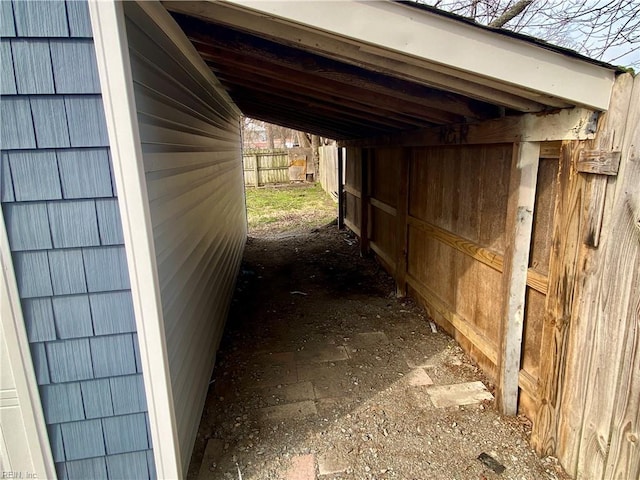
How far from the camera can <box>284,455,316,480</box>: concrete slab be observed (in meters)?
2.15

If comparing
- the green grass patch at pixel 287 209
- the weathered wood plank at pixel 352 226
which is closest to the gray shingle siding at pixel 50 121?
the weathered wood plank at pixel 352 226

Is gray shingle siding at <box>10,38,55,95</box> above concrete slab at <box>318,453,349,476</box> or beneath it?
above

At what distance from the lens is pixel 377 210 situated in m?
5.94

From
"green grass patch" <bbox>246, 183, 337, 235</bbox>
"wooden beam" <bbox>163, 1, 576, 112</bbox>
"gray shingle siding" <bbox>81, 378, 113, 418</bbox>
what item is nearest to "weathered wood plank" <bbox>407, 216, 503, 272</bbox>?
"wooden beam" <bbox>163, 1, 576, 112</bbox>

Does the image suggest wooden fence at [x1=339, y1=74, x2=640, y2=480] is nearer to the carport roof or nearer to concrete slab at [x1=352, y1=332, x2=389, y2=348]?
the carport roof

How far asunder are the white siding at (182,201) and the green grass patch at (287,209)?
5.26 m

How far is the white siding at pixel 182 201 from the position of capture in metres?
1.94

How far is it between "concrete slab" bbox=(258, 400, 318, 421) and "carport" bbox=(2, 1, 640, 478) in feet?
1.53

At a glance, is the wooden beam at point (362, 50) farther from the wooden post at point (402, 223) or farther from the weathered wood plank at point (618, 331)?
the wooden post at point (402, 223)

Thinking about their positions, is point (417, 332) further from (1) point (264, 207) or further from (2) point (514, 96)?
(1) point (264, 207)

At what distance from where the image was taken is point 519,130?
2287mm

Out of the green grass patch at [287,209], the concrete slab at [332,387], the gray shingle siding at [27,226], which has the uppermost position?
the gray shingle siding at [27,226]

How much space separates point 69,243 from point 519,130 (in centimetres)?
243

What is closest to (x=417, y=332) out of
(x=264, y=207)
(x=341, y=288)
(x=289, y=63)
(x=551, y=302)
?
(x=341, y=288)
